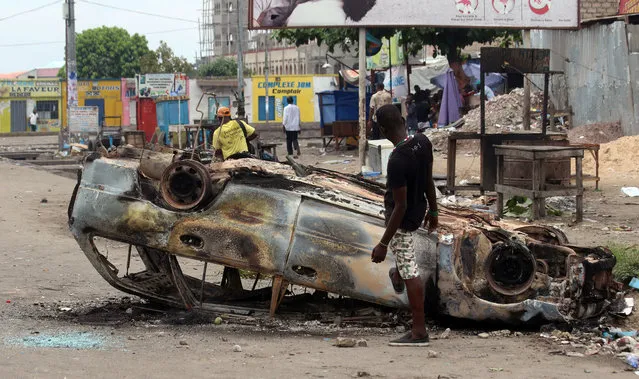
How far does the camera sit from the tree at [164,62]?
78.9 meters

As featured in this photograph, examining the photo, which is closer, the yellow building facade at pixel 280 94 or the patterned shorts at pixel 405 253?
the patterned shorts at pixel 405 253

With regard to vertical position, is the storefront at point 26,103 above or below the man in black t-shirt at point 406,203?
above

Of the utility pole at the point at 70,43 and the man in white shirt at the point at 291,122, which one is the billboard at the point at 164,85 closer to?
the utility pole at the point at 70,43

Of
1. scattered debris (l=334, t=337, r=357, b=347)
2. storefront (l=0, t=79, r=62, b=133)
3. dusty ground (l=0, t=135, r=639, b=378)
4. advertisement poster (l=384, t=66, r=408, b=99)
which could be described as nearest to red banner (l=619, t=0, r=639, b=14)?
advertisement poster (l=384, t=66, r=408, b=99)

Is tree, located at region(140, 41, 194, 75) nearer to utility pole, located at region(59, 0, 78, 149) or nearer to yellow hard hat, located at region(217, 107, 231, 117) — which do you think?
utility pole, located at region(59, 0, 78, 149)

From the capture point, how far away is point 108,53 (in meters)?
95.4

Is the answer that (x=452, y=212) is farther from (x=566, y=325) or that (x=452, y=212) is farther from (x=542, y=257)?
(x=566, y=325)

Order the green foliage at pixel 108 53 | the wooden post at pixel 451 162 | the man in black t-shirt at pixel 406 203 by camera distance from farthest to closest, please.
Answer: the green foliage at pixel 108 53, the wooden post at pixel 451 162, the man in black t-shirt at pixel 406 203

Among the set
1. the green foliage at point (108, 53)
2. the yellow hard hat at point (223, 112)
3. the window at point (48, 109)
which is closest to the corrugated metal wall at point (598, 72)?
the yellow hard hat at point (223, 112)

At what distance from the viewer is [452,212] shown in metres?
7.88

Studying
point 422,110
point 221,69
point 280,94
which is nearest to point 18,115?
point 280,94

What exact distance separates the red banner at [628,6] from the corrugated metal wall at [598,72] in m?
1.22

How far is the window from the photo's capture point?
71.5m

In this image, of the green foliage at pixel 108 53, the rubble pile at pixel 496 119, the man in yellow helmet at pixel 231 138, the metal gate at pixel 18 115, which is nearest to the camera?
the man in yellow helmet at pixel 231 138
